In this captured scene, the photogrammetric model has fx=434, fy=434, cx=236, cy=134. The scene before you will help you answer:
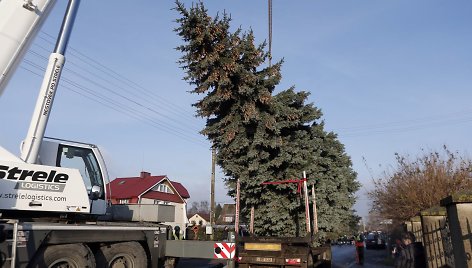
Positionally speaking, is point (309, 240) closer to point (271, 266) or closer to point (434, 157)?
point (271, 266)

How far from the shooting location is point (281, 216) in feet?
45.2

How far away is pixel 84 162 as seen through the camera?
8.76 m

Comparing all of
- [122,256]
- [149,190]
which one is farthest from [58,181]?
[149,190]

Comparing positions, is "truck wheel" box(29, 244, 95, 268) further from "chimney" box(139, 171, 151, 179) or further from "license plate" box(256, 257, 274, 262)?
"chimney" box(139, 171, 151, 179)

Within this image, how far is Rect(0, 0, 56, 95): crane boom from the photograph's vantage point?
713 cm

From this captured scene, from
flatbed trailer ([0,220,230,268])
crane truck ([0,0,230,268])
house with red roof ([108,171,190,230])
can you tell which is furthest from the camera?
house with red roof ([108,171,190,230])

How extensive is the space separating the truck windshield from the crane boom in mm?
1706

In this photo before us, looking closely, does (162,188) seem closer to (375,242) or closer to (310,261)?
(375,242)

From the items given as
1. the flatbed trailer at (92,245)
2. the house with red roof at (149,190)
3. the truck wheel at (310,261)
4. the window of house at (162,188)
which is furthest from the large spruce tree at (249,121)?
the window of house at (162,188)

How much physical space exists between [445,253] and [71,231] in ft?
25.3

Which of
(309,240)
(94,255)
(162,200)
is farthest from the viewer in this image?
(162,200)

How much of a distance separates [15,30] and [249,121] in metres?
7.47

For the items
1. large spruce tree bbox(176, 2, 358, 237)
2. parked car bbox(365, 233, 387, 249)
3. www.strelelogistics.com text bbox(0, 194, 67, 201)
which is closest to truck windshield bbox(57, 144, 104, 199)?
www.strelelogistics.com text bbox(0, 194, 67, 201)

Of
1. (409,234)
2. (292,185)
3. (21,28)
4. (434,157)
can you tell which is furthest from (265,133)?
(434,157)
